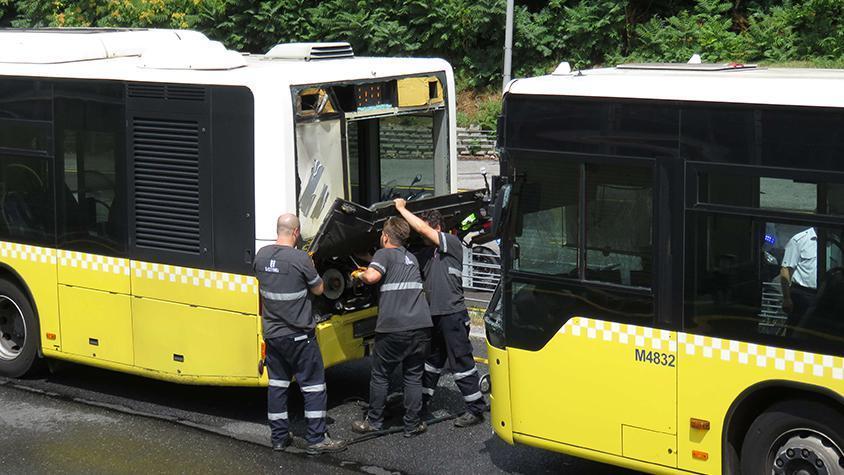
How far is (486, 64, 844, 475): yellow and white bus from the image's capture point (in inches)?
257

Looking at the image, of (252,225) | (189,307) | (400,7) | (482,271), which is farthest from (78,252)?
(400,7)

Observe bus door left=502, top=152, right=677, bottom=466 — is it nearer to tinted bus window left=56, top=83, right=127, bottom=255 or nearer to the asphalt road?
the asphalt road

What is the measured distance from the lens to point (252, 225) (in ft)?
29.7

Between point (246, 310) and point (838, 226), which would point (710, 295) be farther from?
point (246, 310)

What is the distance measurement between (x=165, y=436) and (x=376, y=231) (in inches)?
88.0

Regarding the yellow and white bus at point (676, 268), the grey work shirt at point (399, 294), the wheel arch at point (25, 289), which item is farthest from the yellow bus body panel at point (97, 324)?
the yellow and white bus at point (676, 268)

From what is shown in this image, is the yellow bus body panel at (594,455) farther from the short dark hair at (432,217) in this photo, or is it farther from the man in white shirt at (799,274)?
the short dark hair at (432,217)

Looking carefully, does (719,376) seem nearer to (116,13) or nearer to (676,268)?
(676,268)

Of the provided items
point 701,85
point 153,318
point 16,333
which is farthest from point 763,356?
point 16,333

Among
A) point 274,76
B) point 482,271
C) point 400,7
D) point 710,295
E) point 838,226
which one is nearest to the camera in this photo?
point 838,226

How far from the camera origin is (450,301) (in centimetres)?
920

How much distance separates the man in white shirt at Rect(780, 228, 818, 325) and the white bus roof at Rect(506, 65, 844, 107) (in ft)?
2.40

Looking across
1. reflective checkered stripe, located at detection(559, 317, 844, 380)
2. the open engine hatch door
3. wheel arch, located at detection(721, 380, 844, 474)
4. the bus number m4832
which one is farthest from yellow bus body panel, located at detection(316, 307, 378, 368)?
wheel arch, located at detection(721, 380, 844, 474)

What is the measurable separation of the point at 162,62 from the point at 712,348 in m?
5.04
